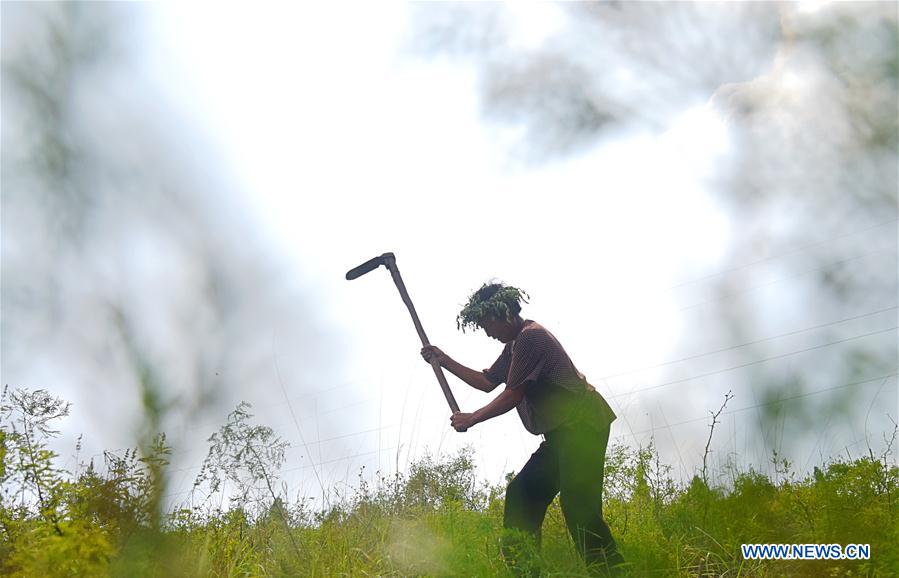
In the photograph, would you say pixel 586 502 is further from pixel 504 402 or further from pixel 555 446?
pixel 504 402

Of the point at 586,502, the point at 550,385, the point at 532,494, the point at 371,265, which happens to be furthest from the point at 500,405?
the point at 371,265

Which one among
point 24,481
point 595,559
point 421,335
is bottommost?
point 595,559

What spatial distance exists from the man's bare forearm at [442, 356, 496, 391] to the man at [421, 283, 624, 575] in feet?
1.82

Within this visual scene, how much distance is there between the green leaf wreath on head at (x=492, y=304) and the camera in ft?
15.4

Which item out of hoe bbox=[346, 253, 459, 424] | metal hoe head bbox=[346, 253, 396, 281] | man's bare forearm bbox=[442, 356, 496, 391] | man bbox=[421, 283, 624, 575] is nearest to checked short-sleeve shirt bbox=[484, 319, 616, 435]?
man bbox=[421, 283, 624, 575]

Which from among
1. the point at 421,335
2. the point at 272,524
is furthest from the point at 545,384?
the point at 272,524

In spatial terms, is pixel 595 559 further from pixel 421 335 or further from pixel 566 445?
pixel 421 335

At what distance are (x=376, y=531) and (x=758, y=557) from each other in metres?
2.64

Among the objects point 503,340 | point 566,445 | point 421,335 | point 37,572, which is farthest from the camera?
point 421,335

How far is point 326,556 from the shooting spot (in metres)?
4.52

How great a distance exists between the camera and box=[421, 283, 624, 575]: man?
4121 millimetres

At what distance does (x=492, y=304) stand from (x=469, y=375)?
781mm

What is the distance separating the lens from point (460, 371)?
5.25 meters

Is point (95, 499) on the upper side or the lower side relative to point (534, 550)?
upper
